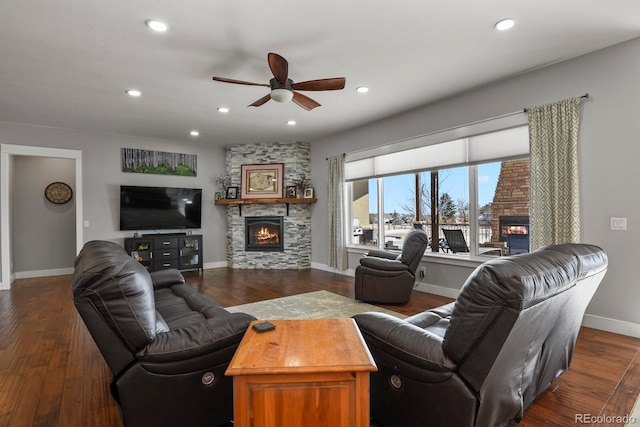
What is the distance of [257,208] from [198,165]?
1627 mm

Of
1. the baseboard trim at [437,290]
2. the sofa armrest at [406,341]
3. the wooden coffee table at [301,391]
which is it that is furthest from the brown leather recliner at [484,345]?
the baseboard trim at [437,290]

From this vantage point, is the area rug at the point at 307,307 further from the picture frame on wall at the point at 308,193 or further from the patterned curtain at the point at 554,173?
the picture frame on wall at the point at 308,193

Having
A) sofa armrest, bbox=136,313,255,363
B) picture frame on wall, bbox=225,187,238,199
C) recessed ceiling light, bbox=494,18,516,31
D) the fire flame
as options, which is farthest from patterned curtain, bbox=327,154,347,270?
sofa armrest, bbox=136,313,255,363

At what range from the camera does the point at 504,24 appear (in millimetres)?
2693

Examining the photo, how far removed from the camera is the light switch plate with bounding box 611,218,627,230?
3.04 m

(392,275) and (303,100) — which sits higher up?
(303,100)

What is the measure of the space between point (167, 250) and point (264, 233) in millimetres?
1961

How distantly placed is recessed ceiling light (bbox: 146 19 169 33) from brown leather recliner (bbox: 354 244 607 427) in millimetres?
2771

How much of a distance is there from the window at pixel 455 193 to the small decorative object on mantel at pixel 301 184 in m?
1.20

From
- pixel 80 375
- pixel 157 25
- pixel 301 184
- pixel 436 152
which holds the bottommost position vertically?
pixel 80 375

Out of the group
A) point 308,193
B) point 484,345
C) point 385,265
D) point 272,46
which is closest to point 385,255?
point 385,265

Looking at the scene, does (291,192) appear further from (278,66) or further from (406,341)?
(406,341)

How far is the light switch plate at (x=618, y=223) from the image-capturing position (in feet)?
9.99

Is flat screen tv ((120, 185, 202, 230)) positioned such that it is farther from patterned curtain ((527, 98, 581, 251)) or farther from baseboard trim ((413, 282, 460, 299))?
patterned curtain ((527, 98, 581, 251))
